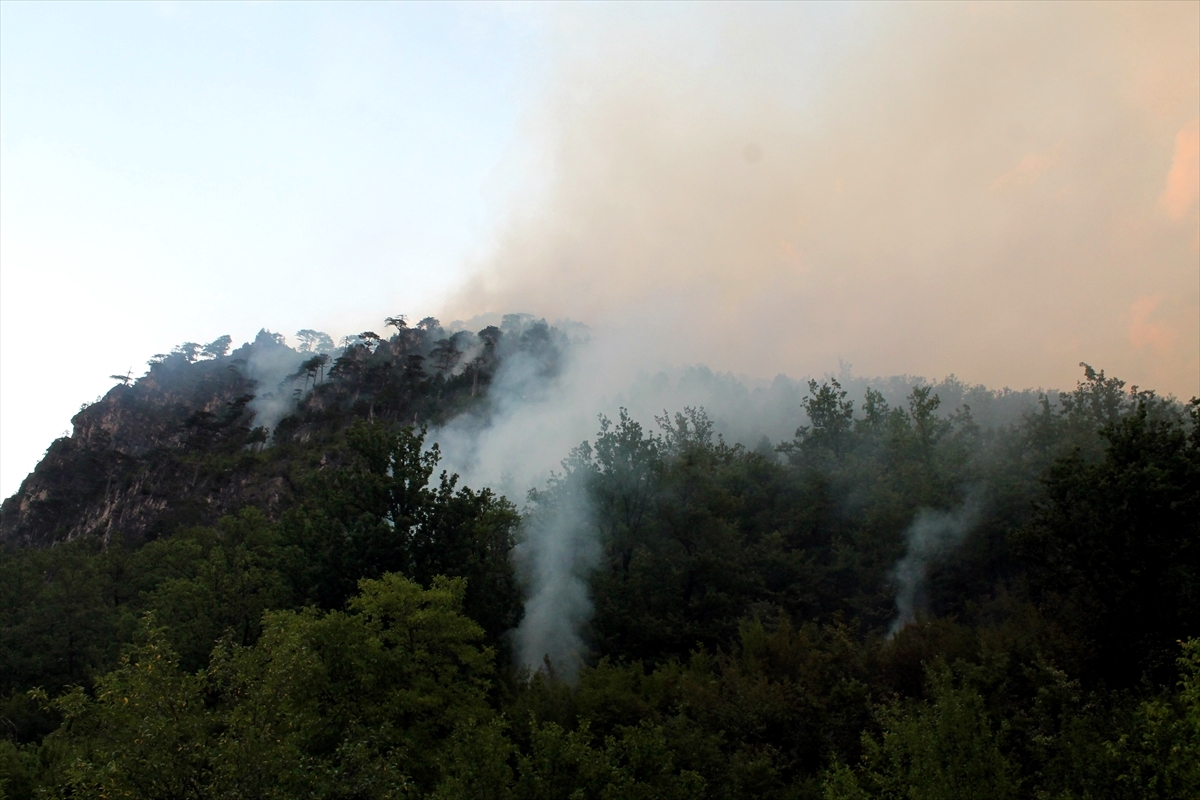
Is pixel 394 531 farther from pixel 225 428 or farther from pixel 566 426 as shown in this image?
pixel 225 428

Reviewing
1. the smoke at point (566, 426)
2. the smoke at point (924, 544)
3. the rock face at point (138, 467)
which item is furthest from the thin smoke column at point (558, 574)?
the rock face at point (138, 467)

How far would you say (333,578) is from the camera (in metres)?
29.9

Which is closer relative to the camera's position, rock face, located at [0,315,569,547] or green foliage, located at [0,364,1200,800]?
green foliage, located at [0,364,1200,800]

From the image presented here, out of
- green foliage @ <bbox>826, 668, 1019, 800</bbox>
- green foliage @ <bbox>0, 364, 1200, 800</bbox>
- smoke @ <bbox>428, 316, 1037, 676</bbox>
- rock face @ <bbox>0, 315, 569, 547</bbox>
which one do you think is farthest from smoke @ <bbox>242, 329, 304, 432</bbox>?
green foliage @ <bbox>826, 668, 1019, 800</bbox>

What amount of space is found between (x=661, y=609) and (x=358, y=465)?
1523 cm

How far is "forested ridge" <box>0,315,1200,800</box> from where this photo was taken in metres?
16.4

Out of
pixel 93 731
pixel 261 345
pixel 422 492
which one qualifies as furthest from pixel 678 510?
pixel 261 345

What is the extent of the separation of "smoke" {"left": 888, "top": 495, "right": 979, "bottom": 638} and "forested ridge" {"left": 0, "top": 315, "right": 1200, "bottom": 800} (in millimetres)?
127

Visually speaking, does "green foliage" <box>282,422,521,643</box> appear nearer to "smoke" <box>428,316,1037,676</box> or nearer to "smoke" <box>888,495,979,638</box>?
"smoke" <box>428,316,1037,676</box>

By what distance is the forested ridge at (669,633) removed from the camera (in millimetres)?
16406

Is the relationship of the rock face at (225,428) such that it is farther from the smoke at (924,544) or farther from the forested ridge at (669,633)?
the smoke at (924,544)

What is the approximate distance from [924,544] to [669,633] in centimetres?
1366

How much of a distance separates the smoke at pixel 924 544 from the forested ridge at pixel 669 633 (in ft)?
0.42

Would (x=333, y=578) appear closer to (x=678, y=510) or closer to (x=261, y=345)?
(x=678, y=510)
